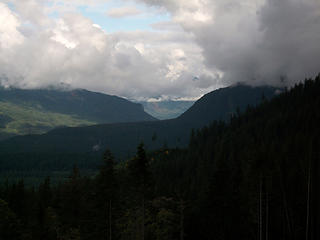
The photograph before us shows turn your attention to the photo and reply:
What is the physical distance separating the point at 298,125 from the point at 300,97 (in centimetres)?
4921

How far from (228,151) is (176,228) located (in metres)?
116

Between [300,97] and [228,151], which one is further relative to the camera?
[300,97]

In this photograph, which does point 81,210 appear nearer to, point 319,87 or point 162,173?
point 162,173

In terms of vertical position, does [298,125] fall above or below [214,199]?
above

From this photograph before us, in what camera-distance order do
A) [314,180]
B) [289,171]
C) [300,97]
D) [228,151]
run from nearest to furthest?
1. [314,180]
2. [289,171]
3. [228,151]
4. [300,97]

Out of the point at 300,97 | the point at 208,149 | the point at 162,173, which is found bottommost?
the point at 162,173

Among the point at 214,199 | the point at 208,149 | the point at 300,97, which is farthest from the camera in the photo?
the point at 300,97

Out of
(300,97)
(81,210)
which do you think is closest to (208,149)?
(300,97)

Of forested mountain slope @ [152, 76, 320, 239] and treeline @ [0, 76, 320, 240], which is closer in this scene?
treeline @ [0, 76, 320, 240]

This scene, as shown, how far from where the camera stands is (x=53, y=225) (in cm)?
5075

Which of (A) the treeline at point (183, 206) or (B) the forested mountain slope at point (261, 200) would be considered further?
(B) the forested mountain slope at point (261, 200)

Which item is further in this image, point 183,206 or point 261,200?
point 261,200

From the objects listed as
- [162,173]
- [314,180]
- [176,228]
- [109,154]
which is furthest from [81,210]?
[162,173]

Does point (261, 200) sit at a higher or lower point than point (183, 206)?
higher
